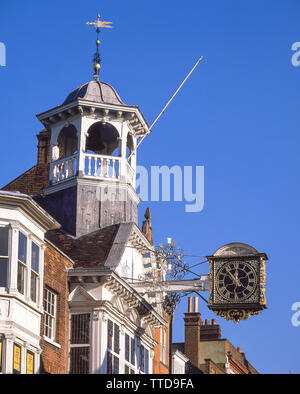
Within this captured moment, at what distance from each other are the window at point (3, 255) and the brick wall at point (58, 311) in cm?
323

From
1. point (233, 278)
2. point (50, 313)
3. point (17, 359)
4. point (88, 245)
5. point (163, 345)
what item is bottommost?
point (17, 359)

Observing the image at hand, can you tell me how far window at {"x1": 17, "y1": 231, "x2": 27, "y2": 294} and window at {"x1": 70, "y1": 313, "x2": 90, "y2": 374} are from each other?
507 cm

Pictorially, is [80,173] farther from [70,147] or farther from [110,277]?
[110,277]

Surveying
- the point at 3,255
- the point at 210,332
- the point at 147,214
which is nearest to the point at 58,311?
the point at 3,255

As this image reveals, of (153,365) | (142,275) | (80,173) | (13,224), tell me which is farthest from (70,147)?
(13,224)

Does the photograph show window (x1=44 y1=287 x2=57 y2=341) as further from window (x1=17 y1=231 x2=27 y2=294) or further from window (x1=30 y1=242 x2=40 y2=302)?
window (x1=17 y1=231 x2=27 y2=294)

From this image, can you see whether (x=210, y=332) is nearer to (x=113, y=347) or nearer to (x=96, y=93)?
(x=96, y=93)

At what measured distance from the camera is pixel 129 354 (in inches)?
1550

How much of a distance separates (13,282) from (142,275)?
11.2 m

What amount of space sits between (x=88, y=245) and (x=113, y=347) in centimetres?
407
